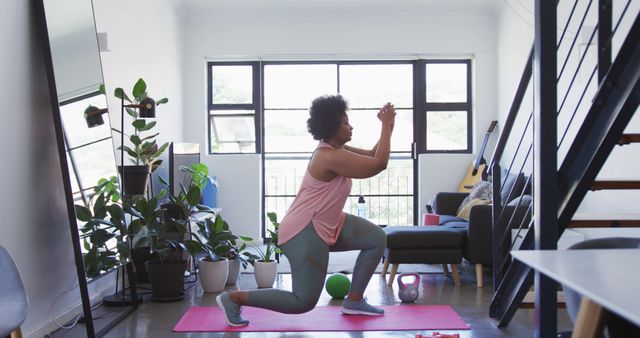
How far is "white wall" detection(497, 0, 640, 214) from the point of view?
13.7 feet

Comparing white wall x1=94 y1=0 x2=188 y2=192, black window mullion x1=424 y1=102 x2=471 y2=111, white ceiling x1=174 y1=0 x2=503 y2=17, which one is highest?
white ceiling x1=174 y1=0 x2=503 y2=17

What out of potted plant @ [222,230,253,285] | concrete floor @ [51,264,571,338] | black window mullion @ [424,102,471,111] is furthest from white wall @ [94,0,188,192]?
black window mullion @ [424,102,471,111]

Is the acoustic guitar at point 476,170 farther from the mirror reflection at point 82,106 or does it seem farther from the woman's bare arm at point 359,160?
the mirror reflection at point 82,106

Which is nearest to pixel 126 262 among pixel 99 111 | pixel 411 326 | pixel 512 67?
pixel 99 111

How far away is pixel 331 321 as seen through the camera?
3498 mm

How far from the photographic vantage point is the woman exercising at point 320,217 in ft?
10.2

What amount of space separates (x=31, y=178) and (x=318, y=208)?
4.93 feet

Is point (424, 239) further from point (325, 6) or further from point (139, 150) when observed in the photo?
point (325, 6)

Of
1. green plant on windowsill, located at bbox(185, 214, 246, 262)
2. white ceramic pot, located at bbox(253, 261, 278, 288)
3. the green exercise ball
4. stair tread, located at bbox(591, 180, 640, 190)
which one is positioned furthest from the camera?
white ceramic pot, located at bbox(253, 261, 278, 288)

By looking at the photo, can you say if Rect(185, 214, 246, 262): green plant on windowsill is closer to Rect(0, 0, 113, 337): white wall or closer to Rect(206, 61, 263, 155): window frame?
Rect(0, 0, 113, 337): white wall

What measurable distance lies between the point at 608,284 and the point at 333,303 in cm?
293

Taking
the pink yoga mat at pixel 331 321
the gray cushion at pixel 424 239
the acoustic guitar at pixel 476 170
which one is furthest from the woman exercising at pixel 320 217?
the acoustic guitar at pixel 476 170

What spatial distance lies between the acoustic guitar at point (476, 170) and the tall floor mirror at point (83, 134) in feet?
12.8

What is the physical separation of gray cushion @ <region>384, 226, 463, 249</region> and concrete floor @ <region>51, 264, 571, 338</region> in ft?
1.00
